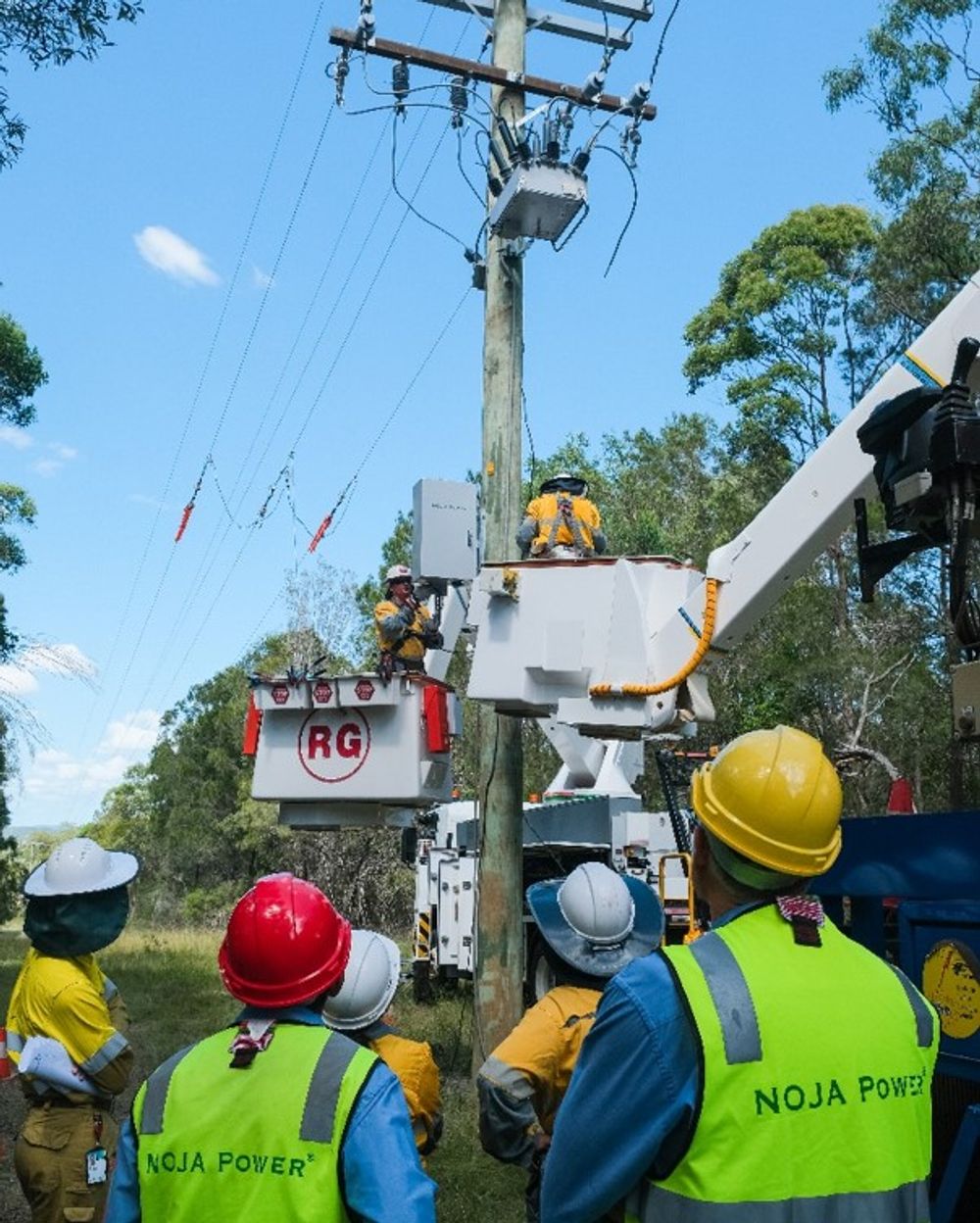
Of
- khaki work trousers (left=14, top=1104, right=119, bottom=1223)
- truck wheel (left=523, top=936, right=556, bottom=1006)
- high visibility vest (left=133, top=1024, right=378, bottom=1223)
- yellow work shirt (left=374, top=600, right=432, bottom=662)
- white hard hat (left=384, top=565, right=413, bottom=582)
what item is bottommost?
khaki work trousers (left=14, top=1104, right=119, bottom=1223)

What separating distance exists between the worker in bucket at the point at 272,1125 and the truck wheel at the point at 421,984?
1173 centimetres

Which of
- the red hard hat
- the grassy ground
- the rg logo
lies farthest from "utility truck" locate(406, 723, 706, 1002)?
the red hard hat

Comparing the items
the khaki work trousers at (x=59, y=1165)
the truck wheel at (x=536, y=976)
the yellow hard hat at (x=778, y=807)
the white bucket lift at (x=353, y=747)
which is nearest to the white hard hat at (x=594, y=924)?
the yellow hard hat at (x=778, y=807)

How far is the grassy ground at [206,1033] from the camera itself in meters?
6.52

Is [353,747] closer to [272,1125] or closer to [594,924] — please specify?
[594,924]

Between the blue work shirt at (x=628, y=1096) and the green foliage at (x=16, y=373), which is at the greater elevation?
the green foliage at (x=16, y=373)

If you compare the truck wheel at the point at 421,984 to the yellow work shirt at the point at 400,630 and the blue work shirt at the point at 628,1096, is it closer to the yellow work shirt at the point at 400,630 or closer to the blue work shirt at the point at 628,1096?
the yellow work shirt at the point at 400,630

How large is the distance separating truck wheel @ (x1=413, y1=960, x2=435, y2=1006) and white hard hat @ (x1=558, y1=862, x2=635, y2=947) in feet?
→ 35.1

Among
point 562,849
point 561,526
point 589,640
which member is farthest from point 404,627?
point 562,849

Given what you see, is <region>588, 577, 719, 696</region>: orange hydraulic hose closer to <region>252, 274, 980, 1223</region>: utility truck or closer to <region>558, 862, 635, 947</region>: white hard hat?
<region>252, 274, 980, 1223</region>: utility truck

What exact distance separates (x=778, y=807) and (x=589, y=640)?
3.98 m

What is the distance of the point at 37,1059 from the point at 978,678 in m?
3.10

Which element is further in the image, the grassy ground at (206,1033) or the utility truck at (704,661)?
the grassy ground at (206,1033)

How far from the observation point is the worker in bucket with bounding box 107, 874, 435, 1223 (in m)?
2.10
